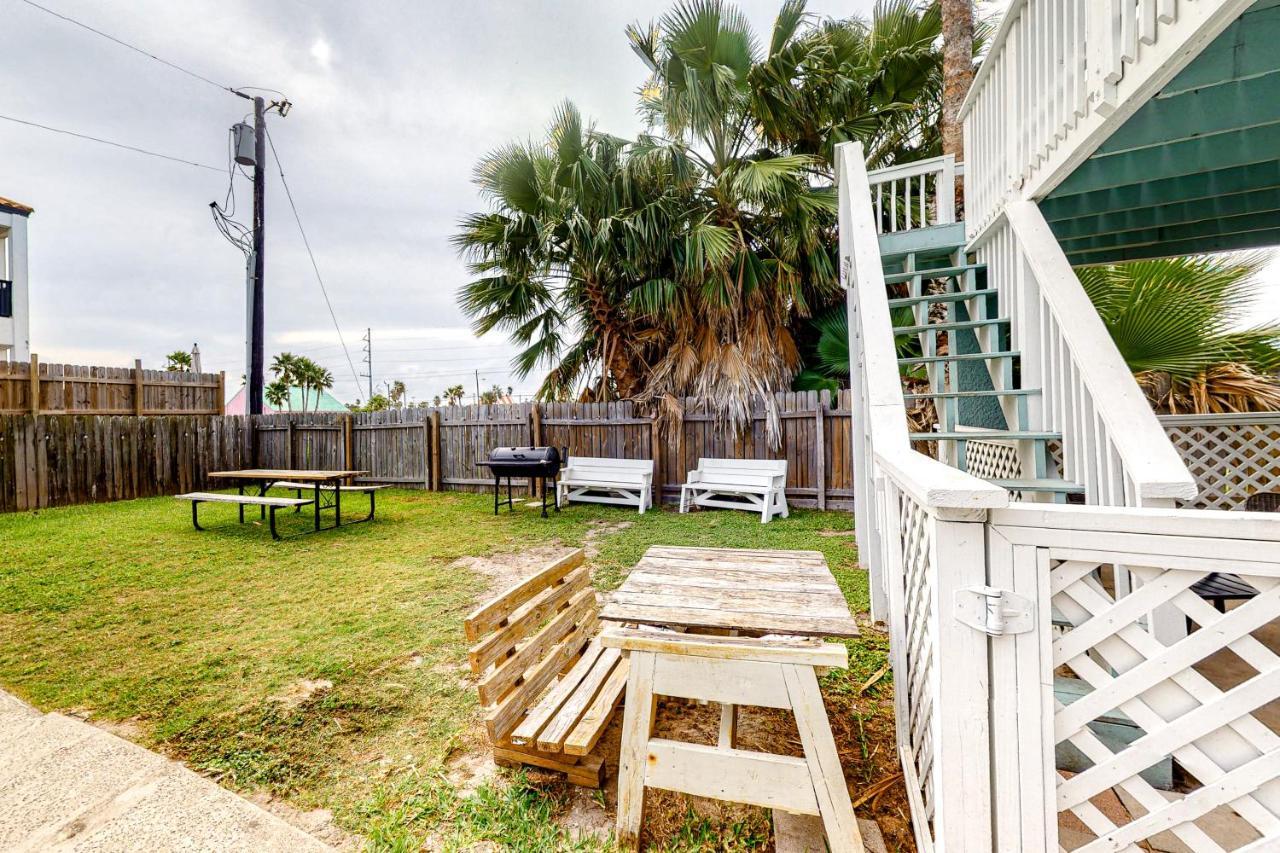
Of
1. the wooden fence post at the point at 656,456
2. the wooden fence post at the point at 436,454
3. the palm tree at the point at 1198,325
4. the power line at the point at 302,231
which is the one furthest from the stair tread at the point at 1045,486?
the power line at the point at 302,231

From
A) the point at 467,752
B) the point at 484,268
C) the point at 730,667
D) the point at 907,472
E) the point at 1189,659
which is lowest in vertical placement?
the point at 467,752

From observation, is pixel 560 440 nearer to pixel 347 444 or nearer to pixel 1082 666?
pixel 347 444

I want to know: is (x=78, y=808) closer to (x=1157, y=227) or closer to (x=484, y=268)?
(x=1157, y=227)

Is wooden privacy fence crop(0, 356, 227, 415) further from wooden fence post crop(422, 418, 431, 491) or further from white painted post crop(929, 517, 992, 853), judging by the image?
white painted post crop(929, 517, 992, 853)

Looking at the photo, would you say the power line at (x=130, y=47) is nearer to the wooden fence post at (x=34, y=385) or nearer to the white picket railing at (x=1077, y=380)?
the wooden fence post at (x=34, y=385)

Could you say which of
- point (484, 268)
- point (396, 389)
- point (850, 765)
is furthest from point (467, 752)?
point (396, 389)

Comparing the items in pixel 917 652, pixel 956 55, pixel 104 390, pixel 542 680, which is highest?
pixel 956 55

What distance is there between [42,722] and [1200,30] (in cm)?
484

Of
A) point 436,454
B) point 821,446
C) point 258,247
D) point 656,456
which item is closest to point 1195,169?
point 821,446

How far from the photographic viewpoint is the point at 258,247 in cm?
1016

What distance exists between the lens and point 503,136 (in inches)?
289

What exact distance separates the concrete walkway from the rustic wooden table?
3.29ft

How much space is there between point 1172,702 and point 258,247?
43.5ft

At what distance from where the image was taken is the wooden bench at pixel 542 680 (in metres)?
1.66
